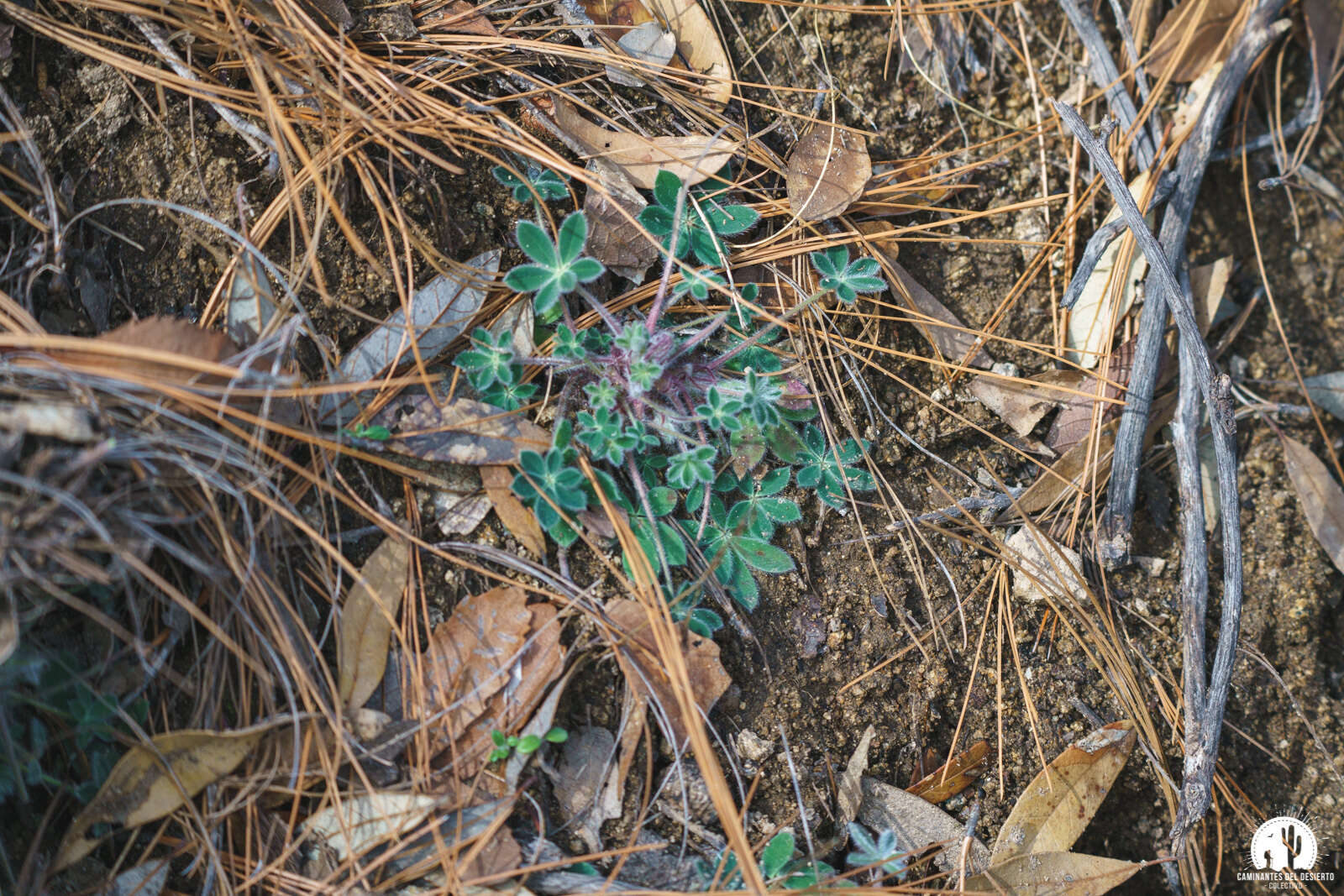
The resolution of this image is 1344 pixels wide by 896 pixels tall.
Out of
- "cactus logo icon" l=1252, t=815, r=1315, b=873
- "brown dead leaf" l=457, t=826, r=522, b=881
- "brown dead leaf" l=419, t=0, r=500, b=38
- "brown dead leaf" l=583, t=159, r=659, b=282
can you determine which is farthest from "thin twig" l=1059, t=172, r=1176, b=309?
"brown dead leaf" l=457, t=826, r=522, b=881

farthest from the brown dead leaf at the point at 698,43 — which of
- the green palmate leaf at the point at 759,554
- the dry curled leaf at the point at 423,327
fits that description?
the green palmate leaf at the point at 759,554

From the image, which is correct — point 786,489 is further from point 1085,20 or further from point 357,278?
point 1085,20

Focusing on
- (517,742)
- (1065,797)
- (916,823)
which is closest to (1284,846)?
(1065,797)

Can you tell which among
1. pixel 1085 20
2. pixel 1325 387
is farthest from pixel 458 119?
pixel 1325 387

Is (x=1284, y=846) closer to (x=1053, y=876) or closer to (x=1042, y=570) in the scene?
(x=1053, y=876)

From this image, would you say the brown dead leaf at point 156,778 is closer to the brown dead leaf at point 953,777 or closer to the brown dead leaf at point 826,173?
the brown dead leaf at point 953,777

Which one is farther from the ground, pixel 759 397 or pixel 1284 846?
pixel 759 397
